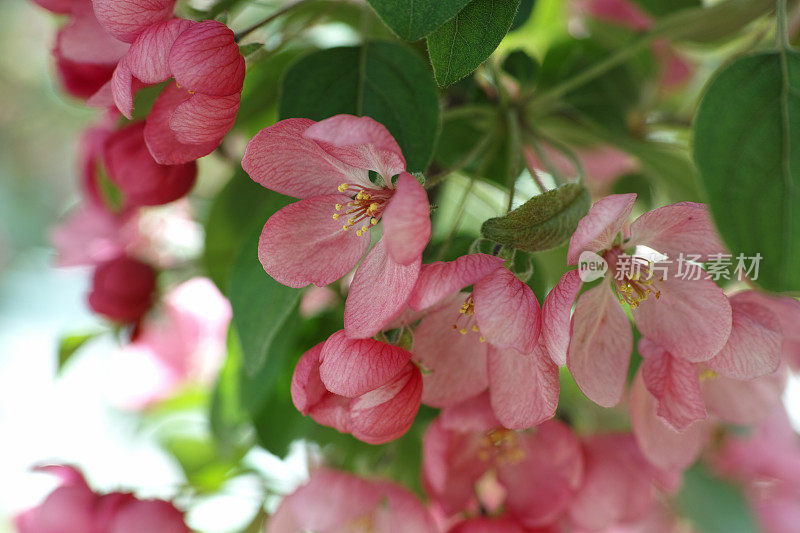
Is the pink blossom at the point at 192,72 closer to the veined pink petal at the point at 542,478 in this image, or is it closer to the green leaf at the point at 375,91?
the green leaf at the point at 375,91

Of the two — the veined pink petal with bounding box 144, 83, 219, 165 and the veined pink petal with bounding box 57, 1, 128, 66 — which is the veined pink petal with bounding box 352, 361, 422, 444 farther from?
the veined pink petal with bounding box 57, 1, 128, 66

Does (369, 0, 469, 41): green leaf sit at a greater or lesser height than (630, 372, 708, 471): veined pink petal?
greater

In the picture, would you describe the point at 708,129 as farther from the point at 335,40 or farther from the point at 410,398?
the point at 335,40

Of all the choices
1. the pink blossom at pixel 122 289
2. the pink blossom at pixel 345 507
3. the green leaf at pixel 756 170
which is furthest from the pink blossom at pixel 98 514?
the green leaf at pixel 756 170

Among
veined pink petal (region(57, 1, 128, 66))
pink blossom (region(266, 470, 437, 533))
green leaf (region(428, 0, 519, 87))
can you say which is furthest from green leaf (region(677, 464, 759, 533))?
veined pink petal (region(57, 1, 128, 66))

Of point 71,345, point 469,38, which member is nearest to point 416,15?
point 469,38

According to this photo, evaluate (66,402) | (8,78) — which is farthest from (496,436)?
(8,78)
